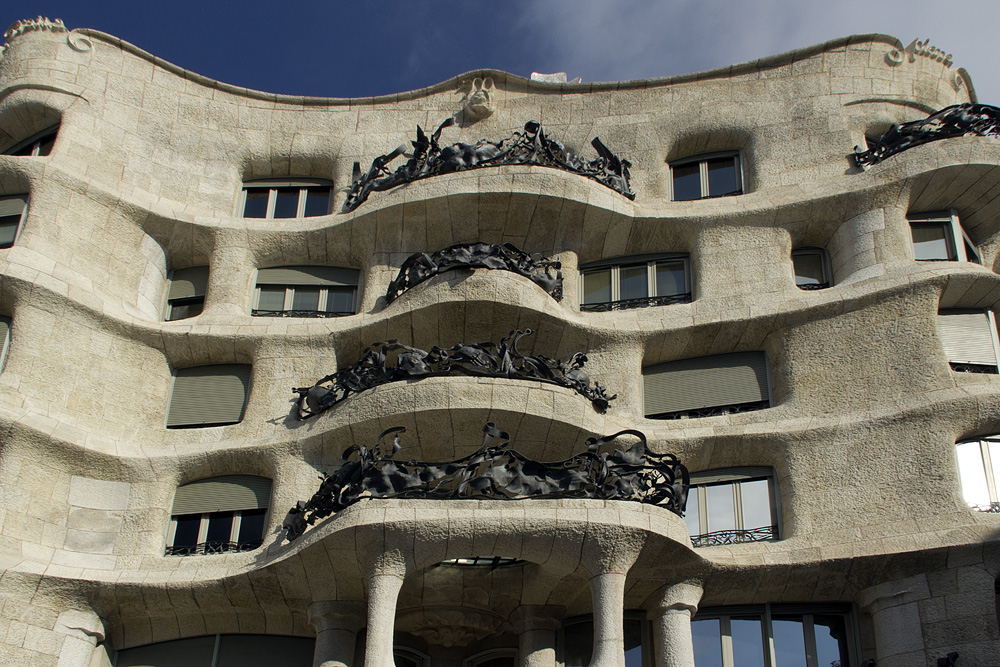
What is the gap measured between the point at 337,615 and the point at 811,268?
9638mm

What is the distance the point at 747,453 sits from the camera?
16453 millimetres

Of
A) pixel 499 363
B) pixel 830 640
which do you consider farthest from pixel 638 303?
pixel 830 640

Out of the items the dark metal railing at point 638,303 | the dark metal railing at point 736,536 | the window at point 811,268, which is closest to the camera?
the dark metal railing at point 736,536

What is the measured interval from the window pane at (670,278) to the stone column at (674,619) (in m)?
5.86

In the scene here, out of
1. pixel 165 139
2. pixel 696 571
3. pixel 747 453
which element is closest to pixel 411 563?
pixel 696 571

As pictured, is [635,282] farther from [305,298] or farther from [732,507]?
[305,298]

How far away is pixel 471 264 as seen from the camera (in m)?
17.8

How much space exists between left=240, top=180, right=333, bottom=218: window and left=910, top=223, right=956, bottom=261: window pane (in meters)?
10.5

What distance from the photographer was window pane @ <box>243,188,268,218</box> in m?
21.0

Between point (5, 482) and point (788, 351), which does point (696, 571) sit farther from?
point (5, 482)

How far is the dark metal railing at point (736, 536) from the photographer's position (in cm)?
1584

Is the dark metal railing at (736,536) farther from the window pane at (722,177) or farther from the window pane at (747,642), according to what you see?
the window pane at (722,177)

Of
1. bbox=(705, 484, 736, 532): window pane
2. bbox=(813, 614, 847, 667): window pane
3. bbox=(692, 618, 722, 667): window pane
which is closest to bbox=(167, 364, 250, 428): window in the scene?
bbox=(705, 484, 736, 532): window pane

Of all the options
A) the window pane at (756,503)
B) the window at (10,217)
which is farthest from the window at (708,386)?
the window at (10,217)
